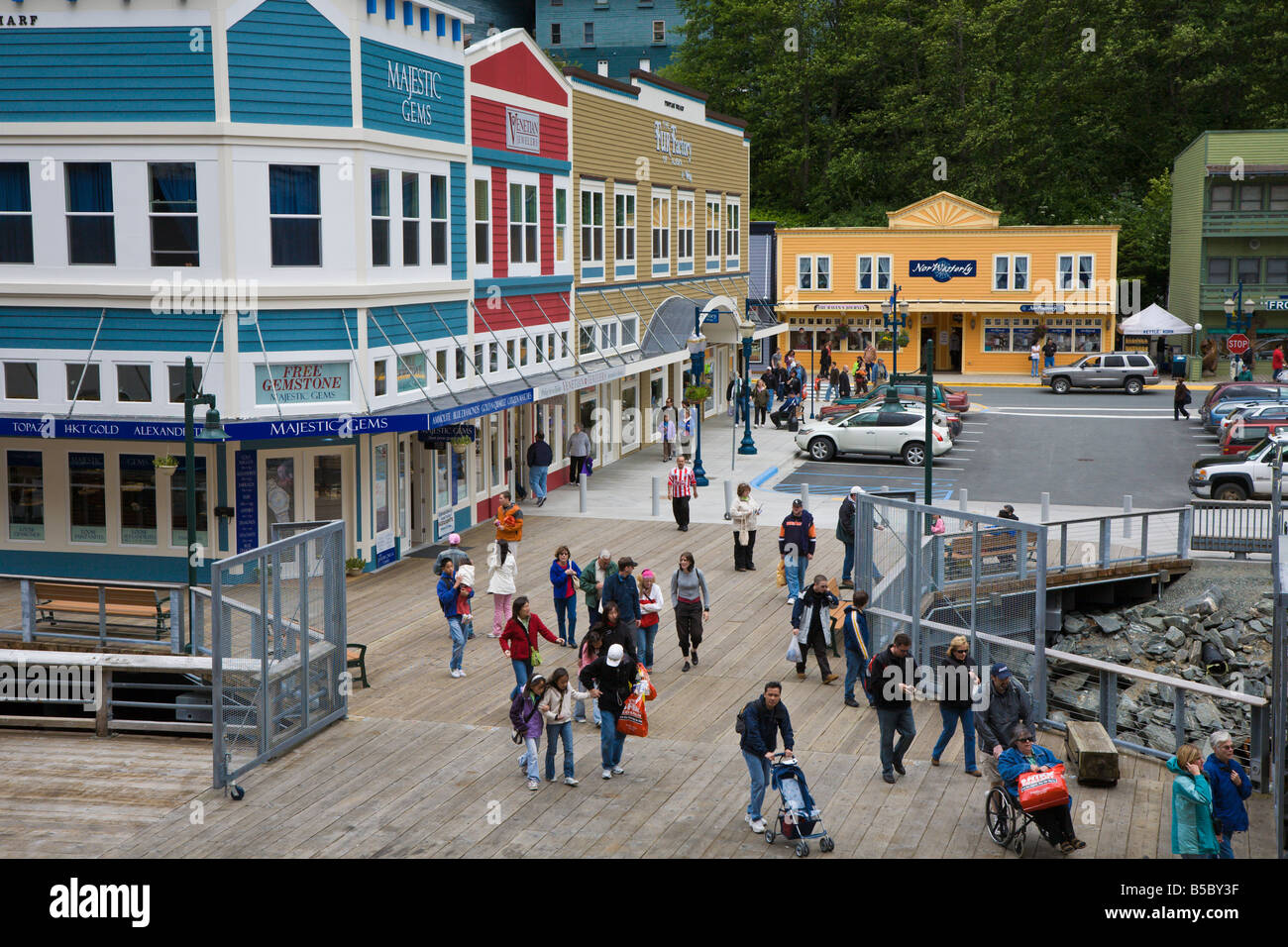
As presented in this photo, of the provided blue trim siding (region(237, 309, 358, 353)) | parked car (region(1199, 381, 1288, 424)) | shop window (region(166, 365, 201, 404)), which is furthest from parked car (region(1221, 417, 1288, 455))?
shop window (region(166, 365, 201, 404))

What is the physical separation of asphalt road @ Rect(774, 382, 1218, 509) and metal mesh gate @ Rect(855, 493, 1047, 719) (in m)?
15.6

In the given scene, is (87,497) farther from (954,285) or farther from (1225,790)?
(954,285)

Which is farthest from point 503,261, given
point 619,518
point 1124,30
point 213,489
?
point 1124,30

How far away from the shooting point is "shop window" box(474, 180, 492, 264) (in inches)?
1174

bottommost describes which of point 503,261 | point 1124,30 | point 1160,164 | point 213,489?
point 213,489

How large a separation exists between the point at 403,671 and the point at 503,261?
46.2ft

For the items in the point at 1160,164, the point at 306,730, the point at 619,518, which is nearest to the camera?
the point at 306,730

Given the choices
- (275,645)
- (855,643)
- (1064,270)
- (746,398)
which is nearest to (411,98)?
(275,645)

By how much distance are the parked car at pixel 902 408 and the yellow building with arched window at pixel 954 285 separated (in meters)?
17.0

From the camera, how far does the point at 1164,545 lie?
91.3 feet

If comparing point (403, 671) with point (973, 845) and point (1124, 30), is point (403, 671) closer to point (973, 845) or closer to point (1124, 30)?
point (973, 845)

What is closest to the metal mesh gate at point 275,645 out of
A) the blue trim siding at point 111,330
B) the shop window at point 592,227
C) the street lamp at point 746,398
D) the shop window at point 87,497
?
the blue trim siding at point 111,330

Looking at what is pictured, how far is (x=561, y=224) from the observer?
35.2 m

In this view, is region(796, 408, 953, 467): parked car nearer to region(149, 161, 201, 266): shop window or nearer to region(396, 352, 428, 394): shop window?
region(396, 352, 428, 394): shop window
